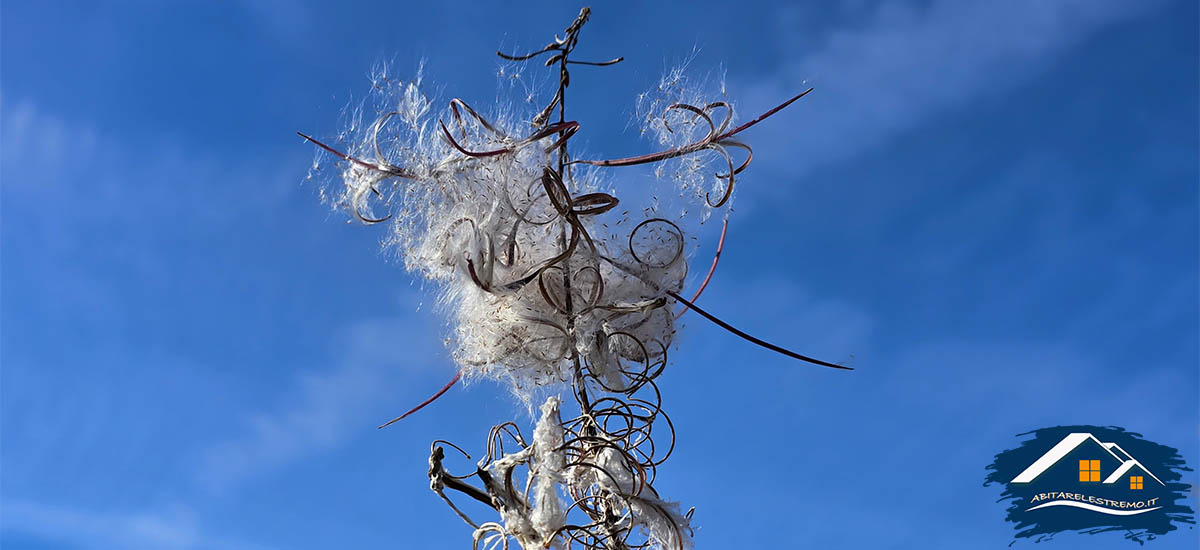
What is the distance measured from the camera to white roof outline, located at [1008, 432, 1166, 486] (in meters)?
4.71

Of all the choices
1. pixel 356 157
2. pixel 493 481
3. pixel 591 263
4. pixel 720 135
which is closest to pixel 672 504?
pixel 493 481

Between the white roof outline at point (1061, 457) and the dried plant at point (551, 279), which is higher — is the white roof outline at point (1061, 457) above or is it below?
above

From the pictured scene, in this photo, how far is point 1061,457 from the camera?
4.75 meters

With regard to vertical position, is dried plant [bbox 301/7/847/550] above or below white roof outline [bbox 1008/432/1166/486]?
below

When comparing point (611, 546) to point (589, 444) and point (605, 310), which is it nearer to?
point (589, 444)

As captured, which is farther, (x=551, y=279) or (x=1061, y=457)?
(x=1061, y=457)

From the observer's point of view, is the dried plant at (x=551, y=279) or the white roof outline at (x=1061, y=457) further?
the white roof outline at (x=1061, y=457)

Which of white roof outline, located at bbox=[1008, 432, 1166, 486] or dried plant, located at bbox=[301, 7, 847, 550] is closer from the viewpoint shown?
dried plant, located at bbox=[301, 7, 847, 550]

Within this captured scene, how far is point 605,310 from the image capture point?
2051 mm

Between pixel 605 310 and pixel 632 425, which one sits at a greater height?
pixel 605 310

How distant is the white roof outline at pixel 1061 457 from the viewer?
471cm

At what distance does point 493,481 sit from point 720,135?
885mm

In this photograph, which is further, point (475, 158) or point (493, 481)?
point (493, 481)

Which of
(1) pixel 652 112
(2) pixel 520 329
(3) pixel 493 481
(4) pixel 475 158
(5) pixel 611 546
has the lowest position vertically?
(5) pixel 611 546
